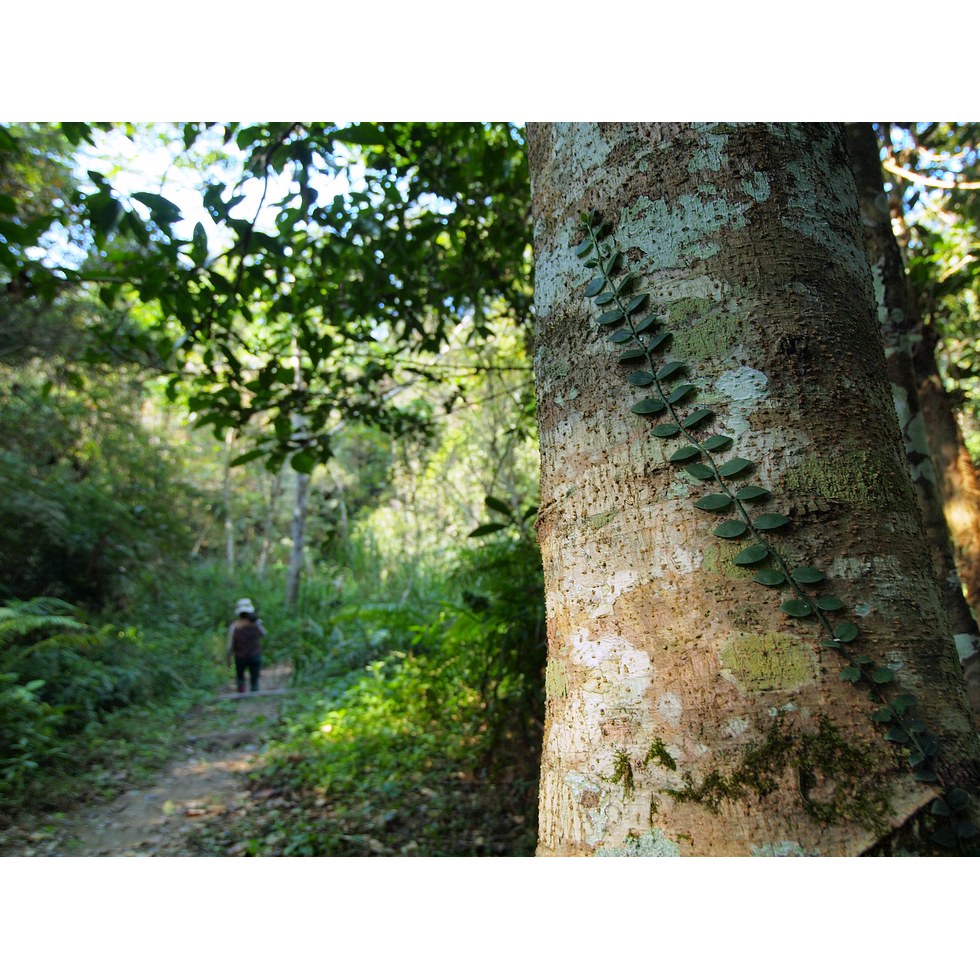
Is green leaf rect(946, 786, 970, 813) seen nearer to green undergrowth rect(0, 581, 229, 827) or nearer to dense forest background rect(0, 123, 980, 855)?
dense forest background rect(0, 123, 980, 855)

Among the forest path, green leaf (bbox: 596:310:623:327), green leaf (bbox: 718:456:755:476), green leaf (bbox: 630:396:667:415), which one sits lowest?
the forest path

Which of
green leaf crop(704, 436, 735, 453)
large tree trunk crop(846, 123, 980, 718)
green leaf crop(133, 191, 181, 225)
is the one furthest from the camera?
large tree trunk crop(846, 123, 980, 718)

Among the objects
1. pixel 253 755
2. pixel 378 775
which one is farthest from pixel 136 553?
pixel 378 775

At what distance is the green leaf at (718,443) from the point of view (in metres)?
0.69

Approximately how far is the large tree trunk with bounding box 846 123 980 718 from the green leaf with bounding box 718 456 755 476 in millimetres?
1484

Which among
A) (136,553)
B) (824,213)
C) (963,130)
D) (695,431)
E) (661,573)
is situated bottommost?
(661,573)

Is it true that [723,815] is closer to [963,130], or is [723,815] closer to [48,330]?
[963,130]

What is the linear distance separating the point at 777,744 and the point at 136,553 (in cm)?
724

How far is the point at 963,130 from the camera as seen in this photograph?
12.0 ft

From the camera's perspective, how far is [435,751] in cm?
397

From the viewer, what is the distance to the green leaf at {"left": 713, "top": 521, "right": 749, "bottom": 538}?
0.66m

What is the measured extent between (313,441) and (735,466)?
2.41 metres

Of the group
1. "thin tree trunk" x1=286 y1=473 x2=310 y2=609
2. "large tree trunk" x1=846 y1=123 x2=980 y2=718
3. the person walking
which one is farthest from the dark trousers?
"large tree trunk" x1=846 y1=123 x2=980 y2=718

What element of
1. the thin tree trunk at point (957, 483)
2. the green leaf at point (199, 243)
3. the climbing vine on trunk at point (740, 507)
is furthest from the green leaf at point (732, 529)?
the thin tree trunk at point (957, 483)
